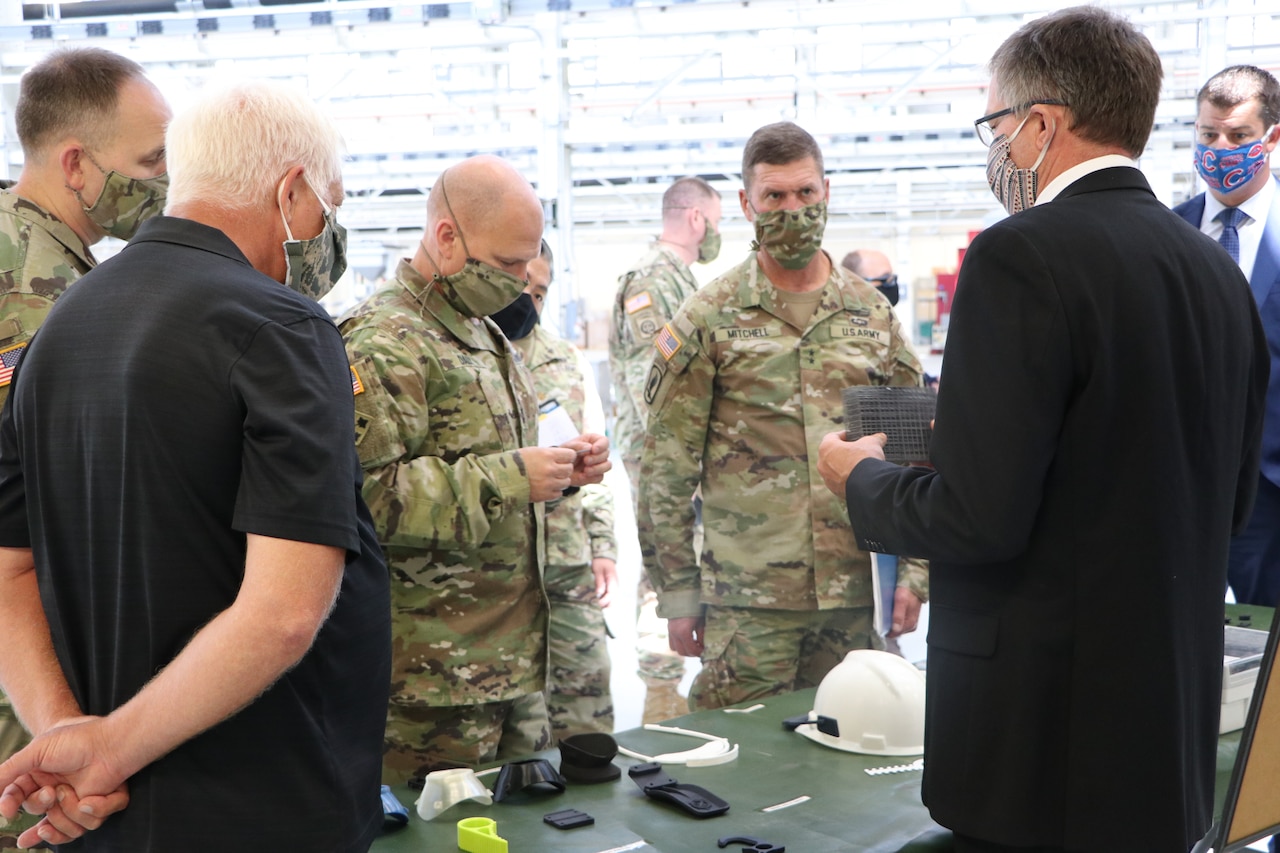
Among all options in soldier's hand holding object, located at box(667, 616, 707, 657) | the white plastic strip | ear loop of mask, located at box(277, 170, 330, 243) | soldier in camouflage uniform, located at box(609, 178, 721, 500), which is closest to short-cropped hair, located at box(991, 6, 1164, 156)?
ear loop of mask, located at box(277, 170, 330, 243)

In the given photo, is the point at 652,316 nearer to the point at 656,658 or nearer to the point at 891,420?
the point at 656,658

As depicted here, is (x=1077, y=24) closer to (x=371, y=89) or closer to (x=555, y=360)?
(x=555, y=360)

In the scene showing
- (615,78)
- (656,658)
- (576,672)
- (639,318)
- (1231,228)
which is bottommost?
(656,658)

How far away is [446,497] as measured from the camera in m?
2.03

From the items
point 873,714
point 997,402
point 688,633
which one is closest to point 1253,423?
Result: point 997,402

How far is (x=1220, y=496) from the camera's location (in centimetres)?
136

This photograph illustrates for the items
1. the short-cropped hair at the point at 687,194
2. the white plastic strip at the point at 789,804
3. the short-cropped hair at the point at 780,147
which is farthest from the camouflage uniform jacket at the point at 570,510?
the short-cropped hair at the point at 687,194

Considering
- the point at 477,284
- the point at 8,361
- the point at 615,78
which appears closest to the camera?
the point at 8,361

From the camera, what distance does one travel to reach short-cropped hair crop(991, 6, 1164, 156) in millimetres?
1347

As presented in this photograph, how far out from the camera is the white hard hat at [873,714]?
1896 millimetres

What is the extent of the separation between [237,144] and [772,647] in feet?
5.96

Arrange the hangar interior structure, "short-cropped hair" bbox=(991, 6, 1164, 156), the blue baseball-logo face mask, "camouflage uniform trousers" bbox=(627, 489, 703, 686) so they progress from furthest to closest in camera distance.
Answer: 1. the hangar interior structure
2. "camouflage uniform trousers" bbox=(627, 489, 703, 686)
3. the blue baseball-logo face mask
4. "short-cropped hair" bbox=(991, 6, 1164, 156)

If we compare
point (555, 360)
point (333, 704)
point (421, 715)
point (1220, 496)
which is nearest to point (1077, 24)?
point (1220, 496)

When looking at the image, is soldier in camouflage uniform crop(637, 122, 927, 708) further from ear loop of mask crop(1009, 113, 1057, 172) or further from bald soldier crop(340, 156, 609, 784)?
ear loop of mask crop(1009, 113, 1057, 172)
